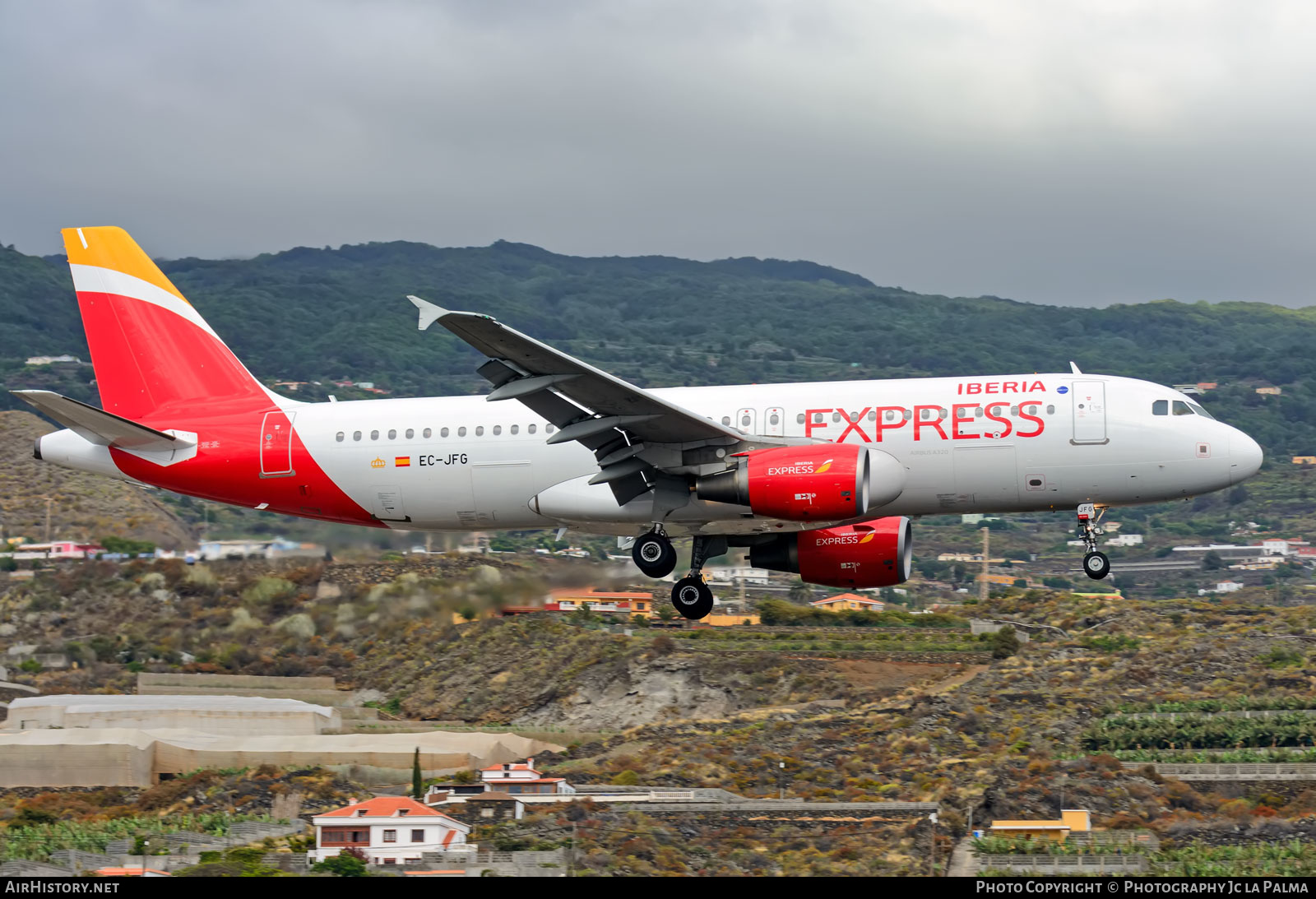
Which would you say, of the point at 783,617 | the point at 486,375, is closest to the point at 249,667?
the point at 783,617

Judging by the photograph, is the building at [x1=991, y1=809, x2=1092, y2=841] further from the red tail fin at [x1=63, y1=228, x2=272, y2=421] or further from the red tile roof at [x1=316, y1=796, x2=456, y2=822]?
the red tail fin at [x1=63, y1=228, x2=272, y2=421]

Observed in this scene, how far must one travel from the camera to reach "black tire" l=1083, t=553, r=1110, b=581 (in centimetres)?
3316

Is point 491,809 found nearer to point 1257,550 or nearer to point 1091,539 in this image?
point 1091,539

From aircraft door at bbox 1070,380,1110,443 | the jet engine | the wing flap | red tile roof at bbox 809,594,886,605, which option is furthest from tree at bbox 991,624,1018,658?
the wing flap

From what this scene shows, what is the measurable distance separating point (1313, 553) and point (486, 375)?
464ft

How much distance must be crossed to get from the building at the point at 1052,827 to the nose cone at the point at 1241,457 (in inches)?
896

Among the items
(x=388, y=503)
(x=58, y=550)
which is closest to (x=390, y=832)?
(x=388, y=503)

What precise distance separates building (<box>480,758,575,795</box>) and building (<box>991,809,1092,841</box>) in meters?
15.7

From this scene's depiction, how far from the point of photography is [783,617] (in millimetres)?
88125

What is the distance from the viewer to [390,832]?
52969 mm

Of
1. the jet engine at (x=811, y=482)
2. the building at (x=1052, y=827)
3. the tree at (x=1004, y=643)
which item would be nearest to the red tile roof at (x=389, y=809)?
the building at (x=1052, y=827)

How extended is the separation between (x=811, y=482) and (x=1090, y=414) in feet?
21.0
